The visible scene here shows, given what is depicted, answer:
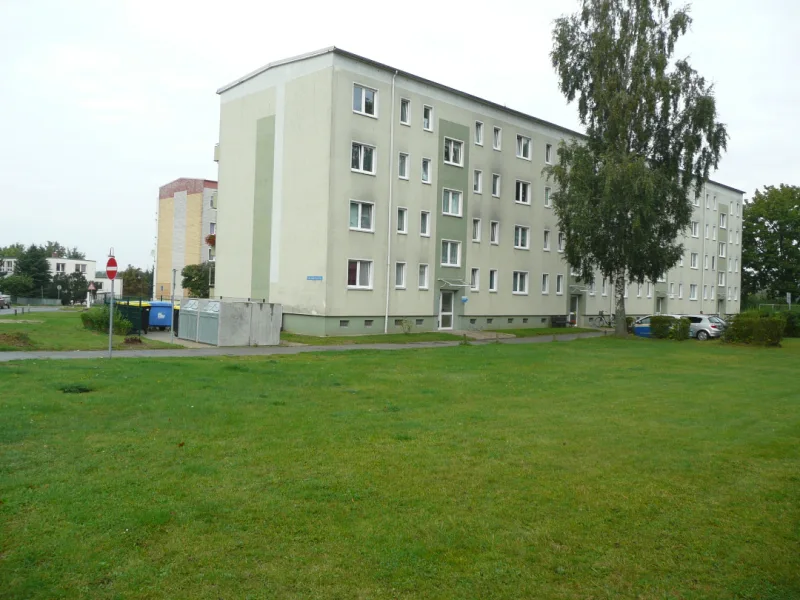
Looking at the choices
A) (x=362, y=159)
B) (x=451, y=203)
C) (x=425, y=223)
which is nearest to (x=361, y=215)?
(x=362, y=159)

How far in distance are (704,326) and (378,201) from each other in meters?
20.6

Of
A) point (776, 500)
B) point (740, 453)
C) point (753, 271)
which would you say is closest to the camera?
point (776, 500)

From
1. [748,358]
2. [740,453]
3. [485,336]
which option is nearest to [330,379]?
[740,453]

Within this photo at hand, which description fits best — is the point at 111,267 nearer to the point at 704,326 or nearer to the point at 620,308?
the point at 620,308

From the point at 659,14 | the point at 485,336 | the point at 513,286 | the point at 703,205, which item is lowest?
the point at 485,336

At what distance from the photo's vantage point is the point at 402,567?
16.2 feet

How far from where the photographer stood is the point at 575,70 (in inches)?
1444

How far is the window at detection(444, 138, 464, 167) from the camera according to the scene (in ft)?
128

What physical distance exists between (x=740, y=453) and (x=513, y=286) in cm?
3586

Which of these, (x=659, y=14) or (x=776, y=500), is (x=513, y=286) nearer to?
(x=659, y=14)

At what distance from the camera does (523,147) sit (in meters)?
45.1

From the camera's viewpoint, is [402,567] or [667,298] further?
[667,298]

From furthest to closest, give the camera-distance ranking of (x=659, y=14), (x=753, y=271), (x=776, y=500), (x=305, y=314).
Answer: (x=753, y=271)
(x=659, y=14)
(x=305, y=314)
(x=776, y=500)

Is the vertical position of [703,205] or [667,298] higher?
[703,205]
